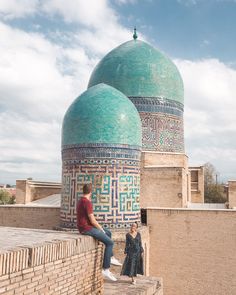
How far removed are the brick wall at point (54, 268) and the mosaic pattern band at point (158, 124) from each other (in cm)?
637

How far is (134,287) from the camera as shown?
164 inches

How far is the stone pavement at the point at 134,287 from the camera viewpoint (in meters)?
3.92

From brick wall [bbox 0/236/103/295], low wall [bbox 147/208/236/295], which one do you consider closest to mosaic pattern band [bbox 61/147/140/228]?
low wall [bbox 147/208/236/295]

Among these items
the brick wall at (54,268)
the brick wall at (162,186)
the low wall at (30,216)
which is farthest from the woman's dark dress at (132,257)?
the low wall at (30,216)

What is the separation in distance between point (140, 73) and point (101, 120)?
305 cm

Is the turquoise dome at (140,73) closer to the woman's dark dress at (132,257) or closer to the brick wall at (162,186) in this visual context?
the brick wall at (162,186)

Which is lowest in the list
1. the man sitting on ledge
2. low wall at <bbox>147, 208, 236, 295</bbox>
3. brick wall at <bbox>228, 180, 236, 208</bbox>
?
low wall at <bbox>147, 208, 236, 295</bbox>

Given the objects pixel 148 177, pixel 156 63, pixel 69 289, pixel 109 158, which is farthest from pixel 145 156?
pixel 69 289

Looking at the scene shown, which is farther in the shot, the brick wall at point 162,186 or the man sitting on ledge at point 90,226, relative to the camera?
the brick wall at point 162,186

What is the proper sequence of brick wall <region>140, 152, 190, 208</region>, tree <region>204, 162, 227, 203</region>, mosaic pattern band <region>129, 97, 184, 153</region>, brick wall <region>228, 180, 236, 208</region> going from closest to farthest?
1. brick wall <region>140, 152, 190, 208</region>
2. brick wall <region>228, 180, 236, 208</region>
3. mosaic pattern band <region>129, 97, 184, 153</region>
4. tree <region>204, 162, 227, 203</region>

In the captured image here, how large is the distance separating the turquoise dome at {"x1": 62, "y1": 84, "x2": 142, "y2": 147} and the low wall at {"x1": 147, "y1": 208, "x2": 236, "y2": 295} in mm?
1944

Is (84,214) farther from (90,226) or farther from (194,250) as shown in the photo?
(194,250)

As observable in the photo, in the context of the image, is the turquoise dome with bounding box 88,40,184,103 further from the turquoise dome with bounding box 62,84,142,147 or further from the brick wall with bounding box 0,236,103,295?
the brick wall with bounding box 0,236,103,295

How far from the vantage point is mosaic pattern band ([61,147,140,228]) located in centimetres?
722
